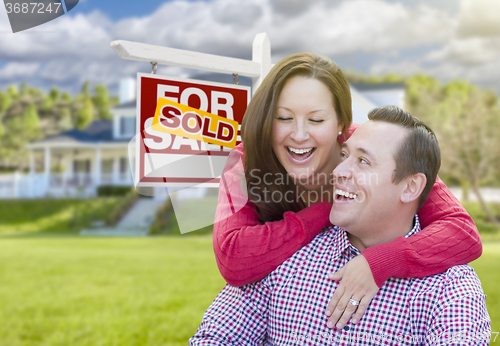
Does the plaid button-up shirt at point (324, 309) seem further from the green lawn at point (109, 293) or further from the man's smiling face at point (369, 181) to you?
the green lawn at point (109, 293)

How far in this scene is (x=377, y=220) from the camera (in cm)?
155

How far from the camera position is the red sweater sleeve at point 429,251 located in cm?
145

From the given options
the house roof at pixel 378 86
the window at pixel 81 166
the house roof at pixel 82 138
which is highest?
the house roof at pixel 378 86

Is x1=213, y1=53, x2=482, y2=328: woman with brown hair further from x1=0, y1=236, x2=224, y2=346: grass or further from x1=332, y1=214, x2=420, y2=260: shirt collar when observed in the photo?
x1=0, y1=236, x2=224, y2=346: grass

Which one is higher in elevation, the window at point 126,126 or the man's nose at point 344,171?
the man's nose at point 344,171

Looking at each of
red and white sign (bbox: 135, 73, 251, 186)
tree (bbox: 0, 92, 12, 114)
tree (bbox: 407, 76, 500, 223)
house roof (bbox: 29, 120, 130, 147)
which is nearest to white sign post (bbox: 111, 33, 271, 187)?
red and white sign (bbox: 135, 73, 251, 186)

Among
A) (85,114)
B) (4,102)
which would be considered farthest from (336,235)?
(4,102)

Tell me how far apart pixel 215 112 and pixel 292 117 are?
388mm

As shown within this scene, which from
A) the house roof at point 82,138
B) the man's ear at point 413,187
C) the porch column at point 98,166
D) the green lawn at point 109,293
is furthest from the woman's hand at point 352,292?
the house roof at point 82,138

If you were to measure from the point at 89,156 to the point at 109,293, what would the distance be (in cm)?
1621

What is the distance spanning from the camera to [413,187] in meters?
1.55

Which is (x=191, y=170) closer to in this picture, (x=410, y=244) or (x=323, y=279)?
(x=323, y=279)

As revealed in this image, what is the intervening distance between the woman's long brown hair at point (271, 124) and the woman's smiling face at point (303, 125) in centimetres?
3

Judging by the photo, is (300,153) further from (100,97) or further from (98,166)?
(100,97)
